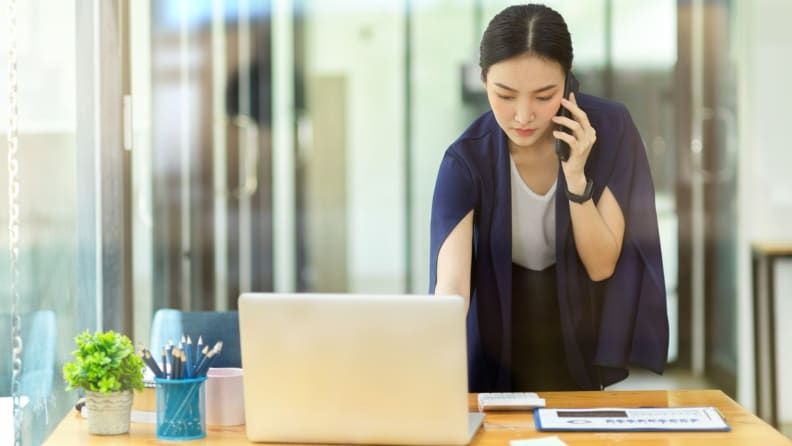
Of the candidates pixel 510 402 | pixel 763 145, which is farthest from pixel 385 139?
pixel 510 402

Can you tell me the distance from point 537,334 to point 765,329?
1.84m

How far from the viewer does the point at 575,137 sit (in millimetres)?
2924

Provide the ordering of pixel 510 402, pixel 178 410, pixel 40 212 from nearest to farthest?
pixel 178 410 < pixel 510 402 < pixel 40 212

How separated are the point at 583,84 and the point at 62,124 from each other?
7.54 feet

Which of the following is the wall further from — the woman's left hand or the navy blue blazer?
the woman's left hand

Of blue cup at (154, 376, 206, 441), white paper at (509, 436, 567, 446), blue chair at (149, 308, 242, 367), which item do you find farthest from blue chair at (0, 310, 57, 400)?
white paper at (509, 436, 567, 446)

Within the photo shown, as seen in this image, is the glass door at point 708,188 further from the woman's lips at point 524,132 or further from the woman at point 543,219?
the woman's lips at point 524,132

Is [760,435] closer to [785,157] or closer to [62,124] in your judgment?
[62,124]

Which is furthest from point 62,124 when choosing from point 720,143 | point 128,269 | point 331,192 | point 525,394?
point 720,143

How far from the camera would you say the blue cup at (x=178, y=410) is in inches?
78.4

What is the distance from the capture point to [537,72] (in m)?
2.89

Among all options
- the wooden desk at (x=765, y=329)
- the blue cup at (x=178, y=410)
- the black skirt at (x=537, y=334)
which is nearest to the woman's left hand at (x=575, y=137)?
the black skirt at (x=537, y=334)

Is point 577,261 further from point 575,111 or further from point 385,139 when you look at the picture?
point 385,139

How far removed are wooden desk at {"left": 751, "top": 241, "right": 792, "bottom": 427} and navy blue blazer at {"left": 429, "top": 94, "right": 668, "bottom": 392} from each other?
153 centimetres
